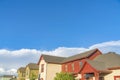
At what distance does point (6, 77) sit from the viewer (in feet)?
413

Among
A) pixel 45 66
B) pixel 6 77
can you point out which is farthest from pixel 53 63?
pixel 6 77

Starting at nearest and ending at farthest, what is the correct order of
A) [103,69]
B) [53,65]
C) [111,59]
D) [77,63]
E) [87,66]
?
[103,69], [87,66], [111,59], [77,63], [53,65]

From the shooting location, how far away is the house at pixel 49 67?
2119 inches

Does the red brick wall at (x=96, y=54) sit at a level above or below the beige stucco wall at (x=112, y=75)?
above

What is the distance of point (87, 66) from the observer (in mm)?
37656

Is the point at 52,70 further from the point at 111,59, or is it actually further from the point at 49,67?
the point at 111,59

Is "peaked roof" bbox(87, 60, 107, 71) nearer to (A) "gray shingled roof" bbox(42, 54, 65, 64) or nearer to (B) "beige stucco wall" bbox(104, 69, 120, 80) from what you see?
(B) "beige stucco wall" bbox(104, 69, 120, 80)

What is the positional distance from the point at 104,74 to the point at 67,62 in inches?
660

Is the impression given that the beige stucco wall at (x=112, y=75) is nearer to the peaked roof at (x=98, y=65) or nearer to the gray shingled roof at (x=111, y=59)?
the gray shingled roof at (x=111, y=59)

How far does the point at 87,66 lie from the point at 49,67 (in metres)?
18.5

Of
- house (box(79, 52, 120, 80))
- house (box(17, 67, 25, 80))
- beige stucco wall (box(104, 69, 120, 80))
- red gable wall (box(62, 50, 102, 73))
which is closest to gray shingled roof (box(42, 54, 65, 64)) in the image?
red gable wall (box(62, 50, 102, 73))

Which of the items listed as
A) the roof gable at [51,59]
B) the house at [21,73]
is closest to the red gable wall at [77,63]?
the roof gable at [51,59]

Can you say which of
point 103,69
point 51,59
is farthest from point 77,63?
point 103,69

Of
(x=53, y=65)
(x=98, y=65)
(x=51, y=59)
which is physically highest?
(x=51, y=59)
